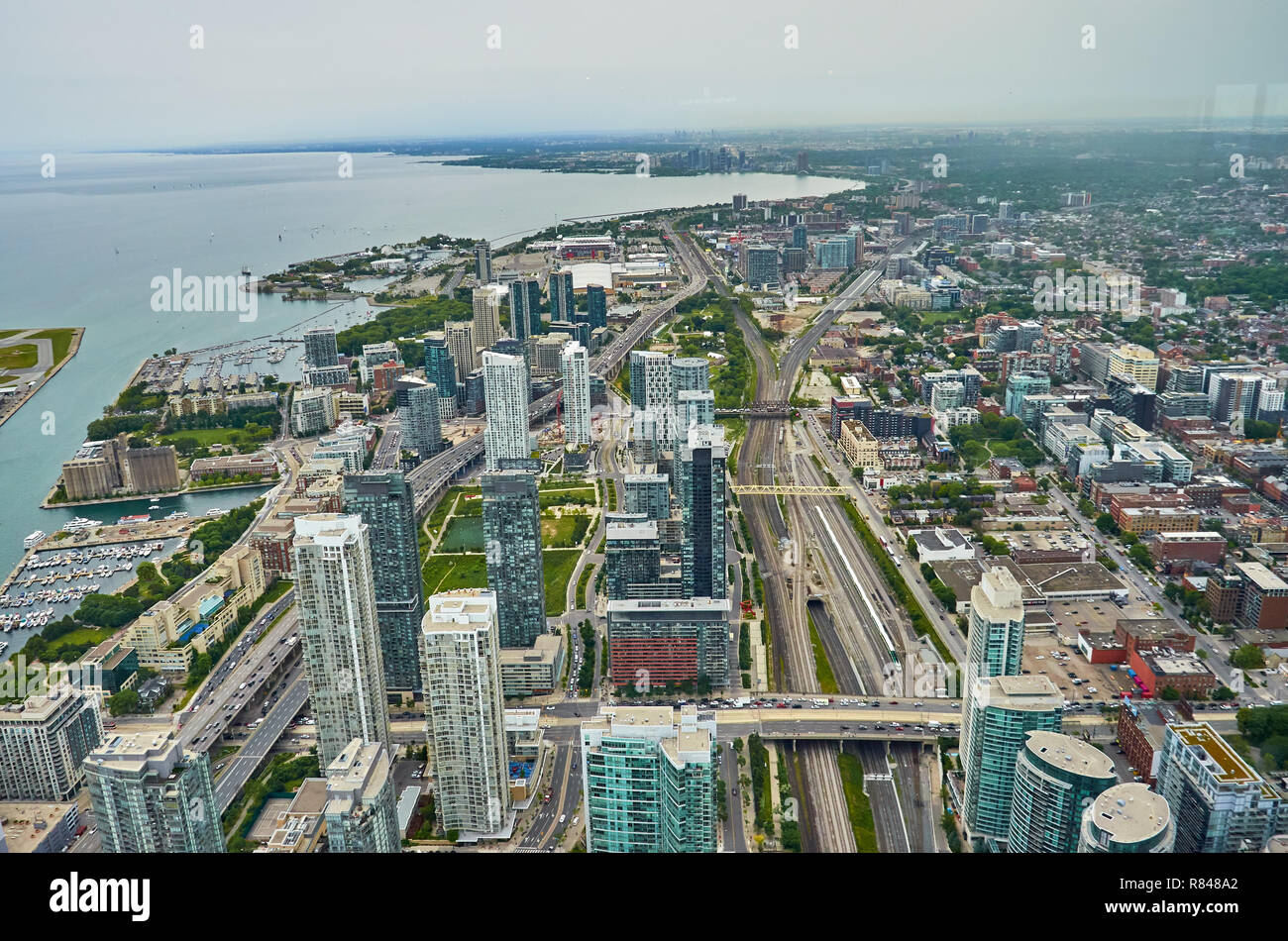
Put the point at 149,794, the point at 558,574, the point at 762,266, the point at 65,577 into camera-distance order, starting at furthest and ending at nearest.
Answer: the point at 762,266
the point at 558,574
the point at 65,577
the point at 149,794

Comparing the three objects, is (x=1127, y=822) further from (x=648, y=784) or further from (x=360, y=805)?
(x=360, y=805)

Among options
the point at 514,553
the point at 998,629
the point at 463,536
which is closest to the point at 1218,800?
the point at 998,629

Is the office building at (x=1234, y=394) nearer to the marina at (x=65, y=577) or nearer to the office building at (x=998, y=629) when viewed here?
the office building at (x=998, y=629)

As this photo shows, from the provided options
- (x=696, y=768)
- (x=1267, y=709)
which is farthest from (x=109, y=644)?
(x=1267, y=709)

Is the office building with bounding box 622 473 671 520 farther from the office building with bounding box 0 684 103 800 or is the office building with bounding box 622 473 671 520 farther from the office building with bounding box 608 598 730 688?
the office building with bounding box 0 684 103 800

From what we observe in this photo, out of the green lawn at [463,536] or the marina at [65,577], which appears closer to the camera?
the marina at [65,577]

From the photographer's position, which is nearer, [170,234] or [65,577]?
[65,577]

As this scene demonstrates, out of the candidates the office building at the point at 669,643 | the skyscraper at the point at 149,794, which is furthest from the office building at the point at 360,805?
the office building at the point at 669,643
